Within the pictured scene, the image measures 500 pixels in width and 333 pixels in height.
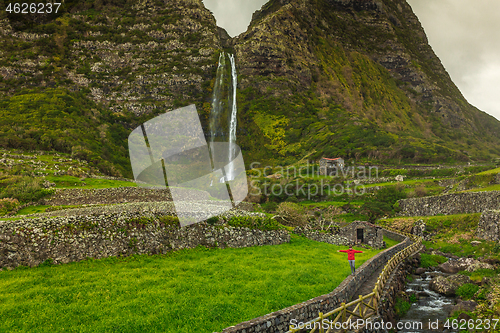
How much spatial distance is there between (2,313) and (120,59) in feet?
385

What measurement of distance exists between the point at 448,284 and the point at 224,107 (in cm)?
10557

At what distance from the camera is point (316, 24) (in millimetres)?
196375

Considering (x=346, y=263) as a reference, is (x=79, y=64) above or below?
above

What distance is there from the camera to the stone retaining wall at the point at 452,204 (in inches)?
1534

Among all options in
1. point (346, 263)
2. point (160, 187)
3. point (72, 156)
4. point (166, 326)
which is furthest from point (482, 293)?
point (72, 156)

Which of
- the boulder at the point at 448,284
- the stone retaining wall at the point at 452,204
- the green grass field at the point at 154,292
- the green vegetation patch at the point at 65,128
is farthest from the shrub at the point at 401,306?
the green vegetation patch at the point at 65,128

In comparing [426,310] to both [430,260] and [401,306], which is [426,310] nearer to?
[401,306]

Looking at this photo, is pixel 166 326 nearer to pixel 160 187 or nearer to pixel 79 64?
pixel 160 187

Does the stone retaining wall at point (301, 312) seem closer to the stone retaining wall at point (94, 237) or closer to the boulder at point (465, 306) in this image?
the boulder at point (465, 306)

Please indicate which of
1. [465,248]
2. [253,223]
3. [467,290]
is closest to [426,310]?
[467,290]

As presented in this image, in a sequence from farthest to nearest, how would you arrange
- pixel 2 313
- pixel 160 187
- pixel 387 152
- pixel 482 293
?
pixel 387 152, pixel 160 187, pixel 482 293, pixel 2 313

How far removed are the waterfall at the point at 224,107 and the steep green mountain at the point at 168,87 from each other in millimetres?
3296

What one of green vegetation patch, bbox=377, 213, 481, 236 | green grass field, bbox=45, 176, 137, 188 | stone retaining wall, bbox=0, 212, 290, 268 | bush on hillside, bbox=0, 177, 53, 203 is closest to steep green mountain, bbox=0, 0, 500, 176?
green grass field, bbox=45, 176, 137, 188

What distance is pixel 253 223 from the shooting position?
23125mm
